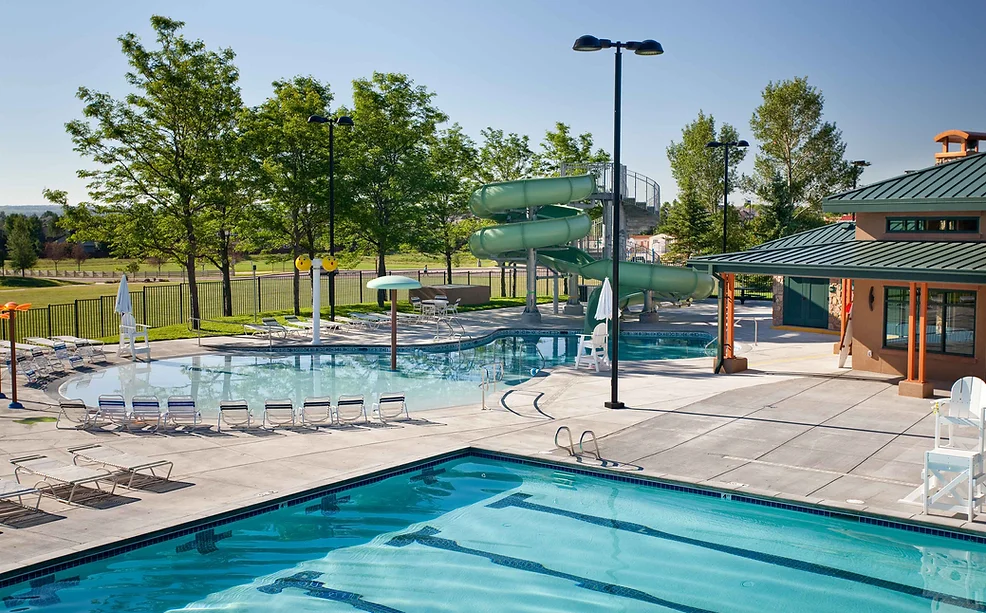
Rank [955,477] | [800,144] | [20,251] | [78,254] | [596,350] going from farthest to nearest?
[78,254], [20,251], [800,144], [596,350], [955,477]

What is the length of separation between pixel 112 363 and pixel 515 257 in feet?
52.4

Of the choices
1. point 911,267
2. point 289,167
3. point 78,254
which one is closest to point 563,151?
point 289,167

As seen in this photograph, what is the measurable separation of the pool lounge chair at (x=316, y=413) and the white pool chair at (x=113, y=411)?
A: 318 cm

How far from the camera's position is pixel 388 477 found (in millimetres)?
12844

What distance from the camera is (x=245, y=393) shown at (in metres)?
20.5

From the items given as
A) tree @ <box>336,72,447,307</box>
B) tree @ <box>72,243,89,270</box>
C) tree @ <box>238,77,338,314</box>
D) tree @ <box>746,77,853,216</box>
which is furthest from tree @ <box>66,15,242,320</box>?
tree @ <box>72,243,89,270</box>

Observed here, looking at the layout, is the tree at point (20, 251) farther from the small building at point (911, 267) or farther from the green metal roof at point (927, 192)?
the green metal roof at point (927, 192)

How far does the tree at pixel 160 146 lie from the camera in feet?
96.9

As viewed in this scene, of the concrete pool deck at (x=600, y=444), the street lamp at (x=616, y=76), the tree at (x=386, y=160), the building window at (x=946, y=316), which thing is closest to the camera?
the concrete pool deck at (x=600, y=444)

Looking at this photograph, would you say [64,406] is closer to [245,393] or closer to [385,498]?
[245,393]

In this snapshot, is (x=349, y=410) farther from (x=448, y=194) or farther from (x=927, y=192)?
(x=448, y=194)

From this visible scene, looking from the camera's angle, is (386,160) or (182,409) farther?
(386,160)

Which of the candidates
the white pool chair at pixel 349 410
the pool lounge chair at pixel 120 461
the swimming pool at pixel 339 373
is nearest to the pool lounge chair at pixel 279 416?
the white pool chair at pixel 349 410

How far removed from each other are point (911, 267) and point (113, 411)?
16.0 m
